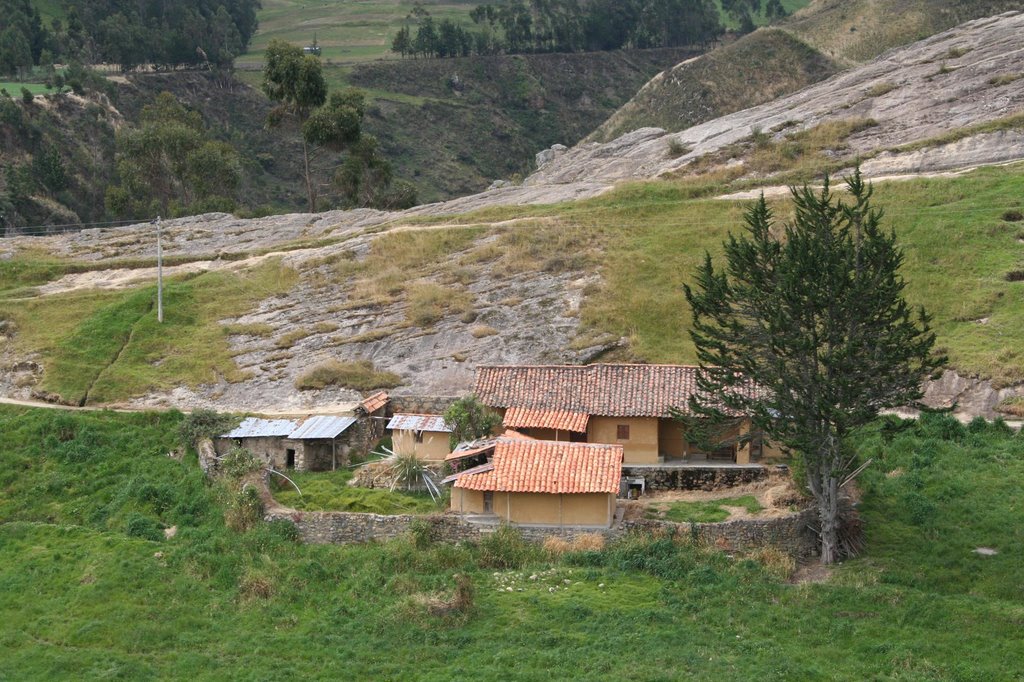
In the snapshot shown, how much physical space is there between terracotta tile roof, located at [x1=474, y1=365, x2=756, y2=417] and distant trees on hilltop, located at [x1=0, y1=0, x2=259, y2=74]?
4340 inches

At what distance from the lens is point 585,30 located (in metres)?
170

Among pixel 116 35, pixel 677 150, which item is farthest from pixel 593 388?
pixel 116 35

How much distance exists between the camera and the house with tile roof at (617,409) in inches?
1505

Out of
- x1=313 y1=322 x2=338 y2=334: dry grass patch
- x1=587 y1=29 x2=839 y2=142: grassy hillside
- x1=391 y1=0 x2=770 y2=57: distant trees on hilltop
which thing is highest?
x1=391 y1=0 x2=770 y2=57: distant trees on hilltop

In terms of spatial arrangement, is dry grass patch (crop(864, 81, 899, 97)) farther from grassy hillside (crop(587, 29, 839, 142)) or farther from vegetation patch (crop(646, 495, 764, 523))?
vegetation patch (crop(646, 495, 764, 523))

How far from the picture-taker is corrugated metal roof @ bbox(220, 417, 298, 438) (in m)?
39.8

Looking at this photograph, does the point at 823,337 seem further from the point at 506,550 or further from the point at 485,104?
the point at 485,104

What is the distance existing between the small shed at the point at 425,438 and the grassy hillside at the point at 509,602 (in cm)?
639

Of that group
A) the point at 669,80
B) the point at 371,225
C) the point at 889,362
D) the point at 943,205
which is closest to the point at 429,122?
the point at 669,80

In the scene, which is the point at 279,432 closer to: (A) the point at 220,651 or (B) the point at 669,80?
(A) the point at 220,651

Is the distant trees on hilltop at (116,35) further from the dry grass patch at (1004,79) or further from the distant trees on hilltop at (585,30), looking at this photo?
the dry grass patch at (1004,79)

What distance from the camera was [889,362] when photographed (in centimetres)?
3067

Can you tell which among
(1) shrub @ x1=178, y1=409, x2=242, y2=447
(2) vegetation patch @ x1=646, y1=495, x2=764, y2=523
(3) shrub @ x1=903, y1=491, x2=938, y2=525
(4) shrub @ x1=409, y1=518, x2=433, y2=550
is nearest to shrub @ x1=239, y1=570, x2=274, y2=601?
(4) shrub @ x1=409, y1=518, x2=433, y2=550

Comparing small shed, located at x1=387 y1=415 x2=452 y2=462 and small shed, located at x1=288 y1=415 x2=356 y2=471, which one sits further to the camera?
small shed, located at x1=288 y1=415 x2=356 y2=471
